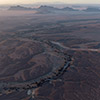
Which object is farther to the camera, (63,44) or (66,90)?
(63,44)

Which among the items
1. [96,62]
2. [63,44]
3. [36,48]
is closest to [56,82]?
[96,62]

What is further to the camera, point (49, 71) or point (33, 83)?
point (49, 71)

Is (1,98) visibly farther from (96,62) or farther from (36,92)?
(96,62)

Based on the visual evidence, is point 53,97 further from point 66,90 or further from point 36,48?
point 36,48

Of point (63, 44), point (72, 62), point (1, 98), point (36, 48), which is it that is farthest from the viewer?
point (63, 44)

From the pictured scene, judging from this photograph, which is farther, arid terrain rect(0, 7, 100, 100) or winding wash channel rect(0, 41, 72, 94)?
winding wash channel rect(0, 41, 72, 94)

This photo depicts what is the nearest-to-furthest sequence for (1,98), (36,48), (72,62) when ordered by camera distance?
(1,98), (72,62), (36,48)

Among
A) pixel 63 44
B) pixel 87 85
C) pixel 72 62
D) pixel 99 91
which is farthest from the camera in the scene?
pixel 63 44

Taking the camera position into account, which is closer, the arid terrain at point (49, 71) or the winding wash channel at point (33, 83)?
the arid terrain at point (49, 71)

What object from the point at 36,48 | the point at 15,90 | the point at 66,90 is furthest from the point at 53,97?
the point at 36,48
